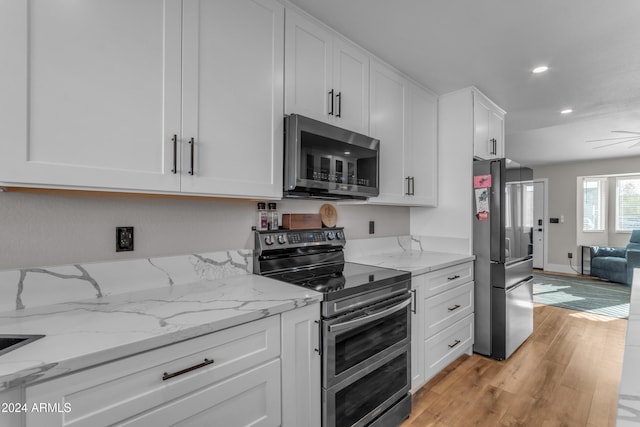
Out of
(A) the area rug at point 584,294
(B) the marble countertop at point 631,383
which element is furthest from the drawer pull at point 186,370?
(A) the area rug at point 584,294

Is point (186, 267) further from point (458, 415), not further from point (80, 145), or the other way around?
point (458, 415)

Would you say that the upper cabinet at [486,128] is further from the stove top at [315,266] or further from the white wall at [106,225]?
the white wall at [106,225]

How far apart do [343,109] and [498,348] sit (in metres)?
2.31

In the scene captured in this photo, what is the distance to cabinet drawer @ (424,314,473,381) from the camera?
2195mm

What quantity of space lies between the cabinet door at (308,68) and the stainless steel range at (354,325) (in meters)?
0.75

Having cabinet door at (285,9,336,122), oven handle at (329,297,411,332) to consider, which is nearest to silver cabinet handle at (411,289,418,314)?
oven handle at (329,297,411,332)

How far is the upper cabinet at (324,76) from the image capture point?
1.72 metres

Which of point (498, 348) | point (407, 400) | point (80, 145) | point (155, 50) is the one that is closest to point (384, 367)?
point (407, 400)

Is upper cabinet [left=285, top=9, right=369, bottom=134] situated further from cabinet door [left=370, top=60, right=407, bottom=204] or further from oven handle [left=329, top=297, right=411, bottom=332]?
oven handle [left=329, top=297, right=411, bottom=332]

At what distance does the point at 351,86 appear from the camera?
6.74 ft

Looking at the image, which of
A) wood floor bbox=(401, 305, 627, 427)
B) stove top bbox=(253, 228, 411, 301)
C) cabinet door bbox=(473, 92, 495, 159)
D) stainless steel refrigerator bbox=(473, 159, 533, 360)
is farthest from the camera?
cabinet door bbox=(473, 92, 495, 159)

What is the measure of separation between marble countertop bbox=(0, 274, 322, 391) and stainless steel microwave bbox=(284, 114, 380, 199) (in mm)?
574

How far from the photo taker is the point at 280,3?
1.67 m

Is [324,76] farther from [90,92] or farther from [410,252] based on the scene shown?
[410,252]
